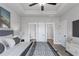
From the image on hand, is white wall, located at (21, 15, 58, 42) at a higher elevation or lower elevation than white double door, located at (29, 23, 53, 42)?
higher

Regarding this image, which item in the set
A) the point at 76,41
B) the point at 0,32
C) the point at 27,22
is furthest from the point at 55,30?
the point at 0,32

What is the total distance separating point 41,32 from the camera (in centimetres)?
558

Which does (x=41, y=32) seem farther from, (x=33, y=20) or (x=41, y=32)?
(x=33, y=20)

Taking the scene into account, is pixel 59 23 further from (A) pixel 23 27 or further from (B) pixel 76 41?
(B) pixel 76 41

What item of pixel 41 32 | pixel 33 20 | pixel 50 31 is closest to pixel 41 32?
pixel 41 32

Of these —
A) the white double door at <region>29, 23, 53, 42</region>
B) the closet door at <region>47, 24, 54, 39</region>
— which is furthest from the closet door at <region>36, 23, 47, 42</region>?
the closet door at <region>47, 24, 54, 39</region>

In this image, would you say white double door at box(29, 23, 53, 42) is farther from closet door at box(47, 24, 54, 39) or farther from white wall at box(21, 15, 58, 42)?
white wall at box(21, 15, 58, 42)

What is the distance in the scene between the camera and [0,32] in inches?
103

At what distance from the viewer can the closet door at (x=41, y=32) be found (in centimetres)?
545

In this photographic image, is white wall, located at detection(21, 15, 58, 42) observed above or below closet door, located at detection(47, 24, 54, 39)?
A: above

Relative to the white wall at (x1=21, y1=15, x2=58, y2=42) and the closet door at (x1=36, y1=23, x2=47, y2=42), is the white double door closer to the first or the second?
the closet door at (x1=36, y1=23, x2=47, y2=42)

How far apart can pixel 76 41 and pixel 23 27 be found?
2.93 meters

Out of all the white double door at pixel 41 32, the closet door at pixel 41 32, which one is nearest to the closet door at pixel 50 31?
the white double door at pixel 41 32

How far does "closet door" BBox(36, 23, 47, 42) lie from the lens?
545 cm
